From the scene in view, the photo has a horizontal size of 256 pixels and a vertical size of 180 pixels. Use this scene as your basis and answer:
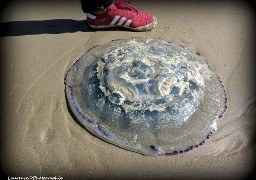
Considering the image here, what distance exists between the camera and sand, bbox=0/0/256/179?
2.86m

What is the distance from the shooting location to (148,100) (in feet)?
9.72

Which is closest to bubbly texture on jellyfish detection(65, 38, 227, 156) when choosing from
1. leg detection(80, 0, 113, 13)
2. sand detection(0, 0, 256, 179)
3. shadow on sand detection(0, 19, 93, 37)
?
sand detection(0, 0, 256, 179)

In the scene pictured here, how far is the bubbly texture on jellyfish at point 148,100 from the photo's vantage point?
292 centimetres

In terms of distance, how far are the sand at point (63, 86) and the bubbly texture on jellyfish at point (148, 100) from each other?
0.10 meters

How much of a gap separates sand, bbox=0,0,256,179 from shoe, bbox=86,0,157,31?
82 mm

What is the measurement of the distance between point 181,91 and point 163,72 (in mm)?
243

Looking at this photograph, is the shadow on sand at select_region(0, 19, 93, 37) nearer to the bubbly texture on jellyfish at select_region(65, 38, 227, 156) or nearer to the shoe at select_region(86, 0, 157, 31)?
the shoe at select_region(86, 0, 157, 31)

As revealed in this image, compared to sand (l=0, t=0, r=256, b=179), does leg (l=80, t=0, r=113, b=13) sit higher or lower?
higher

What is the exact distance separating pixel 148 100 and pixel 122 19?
1.50 meters

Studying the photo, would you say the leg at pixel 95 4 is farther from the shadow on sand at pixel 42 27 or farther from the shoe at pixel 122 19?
the shadow on sand at pixel 42 27

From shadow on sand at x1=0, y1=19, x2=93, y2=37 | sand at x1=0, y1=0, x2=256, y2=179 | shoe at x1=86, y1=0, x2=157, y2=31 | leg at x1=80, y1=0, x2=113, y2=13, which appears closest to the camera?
sand at x1=0, y1=0, x2=256, y2=179

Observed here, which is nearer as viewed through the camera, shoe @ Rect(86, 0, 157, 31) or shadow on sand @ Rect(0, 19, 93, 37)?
shoe @ Rect(86, 0, 157, 31)

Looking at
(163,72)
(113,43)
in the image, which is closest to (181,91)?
(163,72)

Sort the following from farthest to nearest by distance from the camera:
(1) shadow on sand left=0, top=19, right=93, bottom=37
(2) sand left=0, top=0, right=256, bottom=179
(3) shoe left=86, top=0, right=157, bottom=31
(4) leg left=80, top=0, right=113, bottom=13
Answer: (1) shadow on sand left=0, top=19, right=93, bottom=37
(3) shoe left=86, top=0, right=157, bottom=31
(4) leg left=80, top=0, right=113, bottom=13
(2) sand left=0, top=0, right=256, bottom=179
